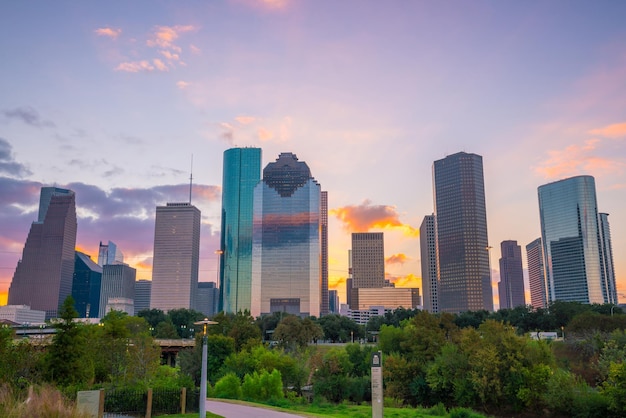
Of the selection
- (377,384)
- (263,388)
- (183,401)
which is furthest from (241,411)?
(377,384)

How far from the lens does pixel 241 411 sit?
32625 mm

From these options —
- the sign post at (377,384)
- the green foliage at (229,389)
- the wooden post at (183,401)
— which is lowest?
the green foliage at (229,389)

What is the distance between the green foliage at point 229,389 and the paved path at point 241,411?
23.1ft

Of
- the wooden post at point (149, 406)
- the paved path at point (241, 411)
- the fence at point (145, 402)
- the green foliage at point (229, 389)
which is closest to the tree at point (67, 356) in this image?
the fence at point (145, 402)

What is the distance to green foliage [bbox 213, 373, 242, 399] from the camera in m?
44.7

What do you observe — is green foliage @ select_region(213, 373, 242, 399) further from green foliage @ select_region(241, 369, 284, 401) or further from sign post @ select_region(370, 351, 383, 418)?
sign post @ select_region(370, 351, 383, 418)

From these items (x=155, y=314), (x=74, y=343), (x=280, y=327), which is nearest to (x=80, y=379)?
(x=74, y=343)

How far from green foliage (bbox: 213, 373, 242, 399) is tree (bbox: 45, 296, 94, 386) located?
1285 centimetres

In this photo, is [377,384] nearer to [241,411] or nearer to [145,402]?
[241,411]

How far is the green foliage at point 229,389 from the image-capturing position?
44.7 meters

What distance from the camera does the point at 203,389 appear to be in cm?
2625

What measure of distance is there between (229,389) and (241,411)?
1309 centimetres

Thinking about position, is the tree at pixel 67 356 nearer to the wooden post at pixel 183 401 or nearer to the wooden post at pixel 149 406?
the wooden post at pixel 183 401

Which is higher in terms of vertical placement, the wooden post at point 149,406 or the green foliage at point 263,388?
the wooden post at point 149,406
